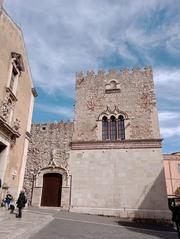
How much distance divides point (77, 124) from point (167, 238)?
11090 millimetres

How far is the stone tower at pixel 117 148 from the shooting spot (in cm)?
1439

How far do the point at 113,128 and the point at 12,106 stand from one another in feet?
26.9

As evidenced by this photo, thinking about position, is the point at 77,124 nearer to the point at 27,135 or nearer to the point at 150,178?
the point at 27,135

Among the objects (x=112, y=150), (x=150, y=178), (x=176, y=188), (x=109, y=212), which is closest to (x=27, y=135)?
(x=112, y=150)

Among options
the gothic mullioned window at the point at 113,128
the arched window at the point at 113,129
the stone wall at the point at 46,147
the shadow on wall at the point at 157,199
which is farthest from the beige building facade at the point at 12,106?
the shadow on wall at the point at 157,199

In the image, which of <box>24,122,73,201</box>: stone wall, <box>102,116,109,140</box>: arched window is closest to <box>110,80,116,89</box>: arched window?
<box>102,116,109,140</box>: arched window

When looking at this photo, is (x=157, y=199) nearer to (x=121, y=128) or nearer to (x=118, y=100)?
(x=121, y=128)

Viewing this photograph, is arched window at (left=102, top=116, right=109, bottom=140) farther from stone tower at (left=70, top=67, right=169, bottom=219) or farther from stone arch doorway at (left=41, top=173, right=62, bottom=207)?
stone arch doorway at (left=41, top=173, right=62, bottom=207)

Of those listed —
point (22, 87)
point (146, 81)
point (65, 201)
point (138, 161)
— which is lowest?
point (65, 201)

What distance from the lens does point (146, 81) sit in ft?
59.3

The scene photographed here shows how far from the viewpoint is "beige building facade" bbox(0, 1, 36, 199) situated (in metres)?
10.3

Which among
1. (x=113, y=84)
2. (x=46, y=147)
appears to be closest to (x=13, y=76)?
(x=46, y=147)

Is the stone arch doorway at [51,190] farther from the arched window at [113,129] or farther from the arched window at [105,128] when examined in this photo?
the arched window at [113,129]

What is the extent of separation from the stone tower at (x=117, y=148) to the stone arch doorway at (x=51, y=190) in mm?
1082
